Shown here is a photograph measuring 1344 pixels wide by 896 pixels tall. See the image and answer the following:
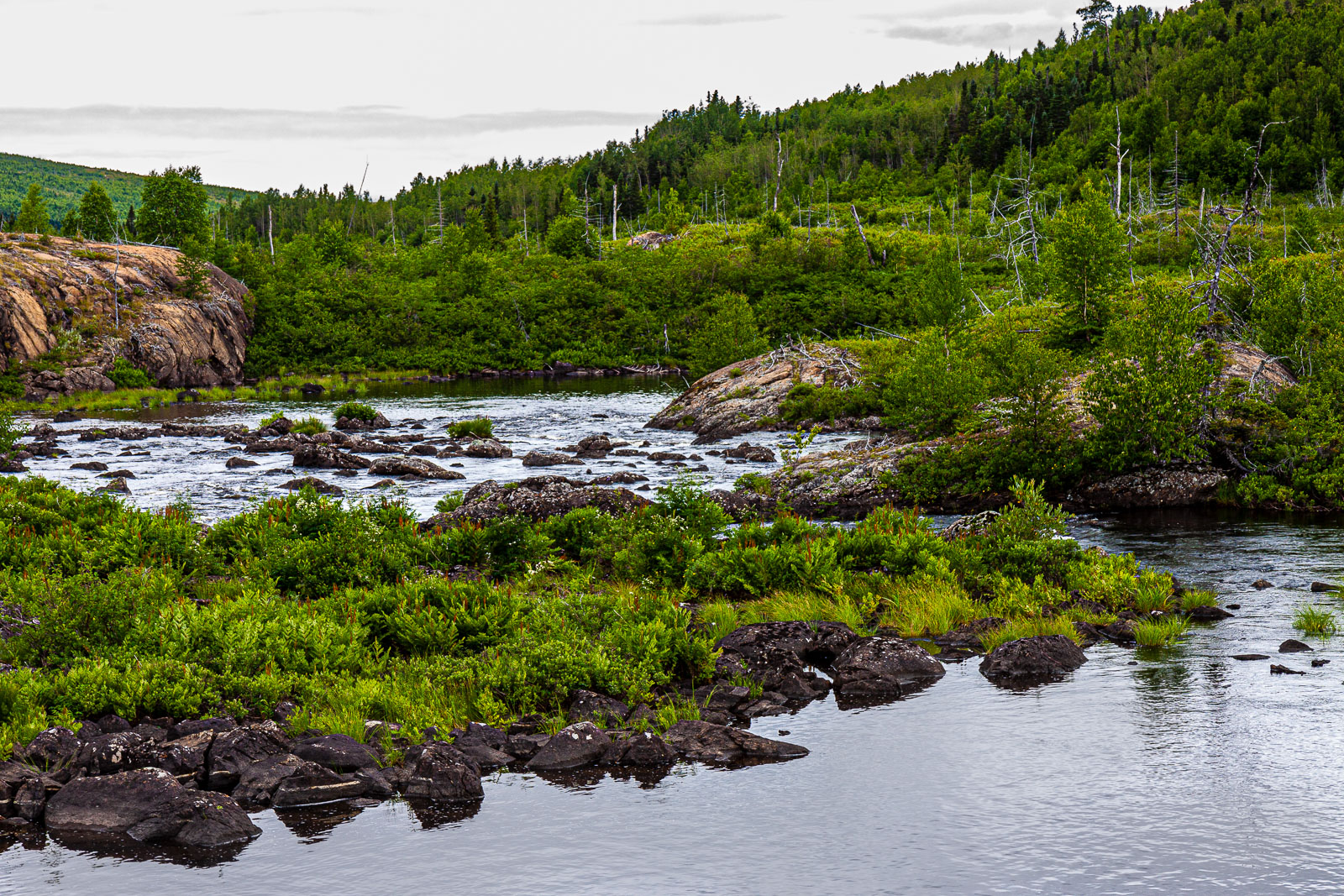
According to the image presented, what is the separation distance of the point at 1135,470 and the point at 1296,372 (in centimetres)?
1189

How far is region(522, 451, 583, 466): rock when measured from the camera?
5169 cm

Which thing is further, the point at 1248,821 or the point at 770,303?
the point at 770,303

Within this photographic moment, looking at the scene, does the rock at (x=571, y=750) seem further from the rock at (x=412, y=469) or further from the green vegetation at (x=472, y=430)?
the green vegetation at (x=472, y=430)

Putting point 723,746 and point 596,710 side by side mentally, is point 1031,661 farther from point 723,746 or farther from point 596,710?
point 596,710

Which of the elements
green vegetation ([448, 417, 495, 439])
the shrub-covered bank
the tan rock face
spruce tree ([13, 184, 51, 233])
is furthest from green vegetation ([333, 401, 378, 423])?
spruce tree ([13, 184, 51, 233])

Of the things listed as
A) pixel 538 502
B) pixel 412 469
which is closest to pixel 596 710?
pixel 538 502

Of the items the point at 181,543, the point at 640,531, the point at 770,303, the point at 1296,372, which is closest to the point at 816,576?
the point at 640,531

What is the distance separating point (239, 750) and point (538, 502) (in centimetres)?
1924

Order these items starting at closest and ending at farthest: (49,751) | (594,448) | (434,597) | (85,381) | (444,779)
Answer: (444,779) < (49,751) < (434,597) < (594,448) < (85,381)

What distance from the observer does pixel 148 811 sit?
14047mm

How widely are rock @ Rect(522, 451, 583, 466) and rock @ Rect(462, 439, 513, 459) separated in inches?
123

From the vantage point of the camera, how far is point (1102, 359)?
38.5 meters

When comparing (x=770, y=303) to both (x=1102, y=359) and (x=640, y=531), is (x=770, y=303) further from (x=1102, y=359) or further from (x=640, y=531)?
(x=640, y=531)

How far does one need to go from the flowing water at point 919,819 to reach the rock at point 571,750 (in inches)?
13.4
